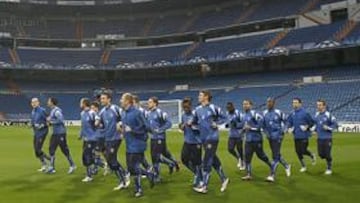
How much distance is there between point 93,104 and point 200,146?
4.44m

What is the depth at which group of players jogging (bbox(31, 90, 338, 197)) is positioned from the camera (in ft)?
44.7

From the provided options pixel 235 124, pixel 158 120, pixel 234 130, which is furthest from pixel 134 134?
pixel 234 130

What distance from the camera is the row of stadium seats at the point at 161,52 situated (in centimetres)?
5866

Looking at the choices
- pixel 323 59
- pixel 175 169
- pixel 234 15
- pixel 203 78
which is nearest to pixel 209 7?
pixel 234 15

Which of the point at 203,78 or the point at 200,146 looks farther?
the point at 203,78

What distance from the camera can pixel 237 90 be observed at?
61.2 meters

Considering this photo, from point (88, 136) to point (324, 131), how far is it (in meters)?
7.61

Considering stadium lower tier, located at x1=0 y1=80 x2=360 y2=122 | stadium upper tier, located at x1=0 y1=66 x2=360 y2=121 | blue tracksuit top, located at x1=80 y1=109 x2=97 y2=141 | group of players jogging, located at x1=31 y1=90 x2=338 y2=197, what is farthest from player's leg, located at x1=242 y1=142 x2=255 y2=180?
stadium upper tier, located at x1=0 y1=66 x2=360 y2=121

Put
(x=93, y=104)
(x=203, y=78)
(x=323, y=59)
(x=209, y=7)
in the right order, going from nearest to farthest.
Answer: (x=93, y=104)
(x=323, y=59)
(x=203, y=78)
(x=209, y=7)

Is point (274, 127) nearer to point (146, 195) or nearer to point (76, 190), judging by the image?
point (146, 195)

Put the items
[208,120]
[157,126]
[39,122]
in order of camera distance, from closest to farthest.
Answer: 1. [208,120]
2. [157,126]
3. [39,122]

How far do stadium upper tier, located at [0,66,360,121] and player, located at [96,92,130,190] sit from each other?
34.2 m

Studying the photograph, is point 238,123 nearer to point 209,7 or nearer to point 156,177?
point 156,177

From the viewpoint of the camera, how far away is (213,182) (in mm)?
15805
